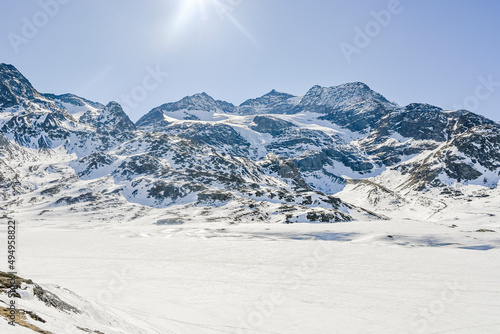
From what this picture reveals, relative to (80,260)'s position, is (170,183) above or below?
above

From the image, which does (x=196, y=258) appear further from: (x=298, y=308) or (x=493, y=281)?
(x=493, y=281)

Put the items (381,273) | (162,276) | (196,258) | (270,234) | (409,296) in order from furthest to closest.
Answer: (270,234), (196,258), (381,273), (162,276), (409,296)

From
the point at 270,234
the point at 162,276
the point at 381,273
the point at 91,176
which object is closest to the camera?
the point at 162,276

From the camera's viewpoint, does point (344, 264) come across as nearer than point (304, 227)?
Yes

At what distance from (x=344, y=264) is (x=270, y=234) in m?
31.2

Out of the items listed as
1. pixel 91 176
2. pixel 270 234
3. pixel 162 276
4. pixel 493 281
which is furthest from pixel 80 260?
pixel 91 176

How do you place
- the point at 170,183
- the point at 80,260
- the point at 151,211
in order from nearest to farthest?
the point at 80,260 < the point at 151,211 < the point at 170,183

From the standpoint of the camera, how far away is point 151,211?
398 feet

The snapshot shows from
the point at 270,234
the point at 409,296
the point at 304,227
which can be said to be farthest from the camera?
the point at 304,227

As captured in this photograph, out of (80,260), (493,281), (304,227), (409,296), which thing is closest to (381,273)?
(409,296)

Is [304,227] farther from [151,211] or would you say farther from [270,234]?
[151,211]

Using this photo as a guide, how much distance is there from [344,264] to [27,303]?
34701mm

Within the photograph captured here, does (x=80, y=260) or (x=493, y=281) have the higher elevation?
(x=493, y=281)

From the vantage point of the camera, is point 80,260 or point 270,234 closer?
point 80,260
